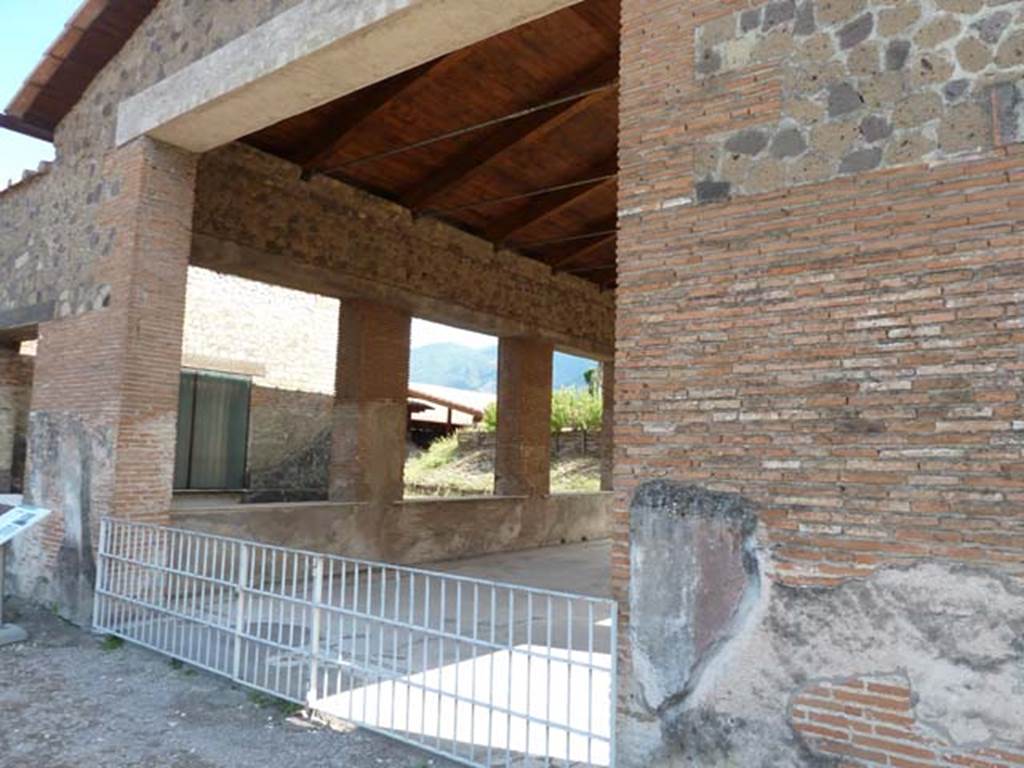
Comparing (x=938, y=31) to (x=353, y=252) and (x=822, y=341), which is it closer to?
(x=822, y=341)

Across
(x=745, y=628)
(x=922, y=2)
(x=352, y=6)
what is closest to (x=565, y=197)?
(x=352, y=6)

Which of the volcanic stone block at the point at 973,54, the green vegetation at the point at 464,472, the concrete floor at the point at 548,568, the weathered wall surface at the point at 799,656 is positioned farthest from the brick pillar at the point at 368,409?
the green vegetation at the point at 464,472

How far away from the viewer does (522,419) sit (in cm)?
1325

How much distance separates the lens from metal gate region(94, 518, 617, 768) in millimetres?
4117

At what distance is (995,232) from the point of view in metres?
3.08

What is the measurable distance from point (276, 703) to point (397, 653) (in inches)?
49.8

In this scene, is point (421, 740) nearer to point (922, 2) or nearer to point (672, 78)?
point (672, 78)

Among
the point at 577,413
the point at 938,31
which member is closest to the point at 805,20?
the point at 938,31

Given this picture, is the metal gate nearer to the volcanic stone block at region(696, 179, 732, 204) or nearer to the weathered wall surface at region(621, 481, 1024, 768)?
the weathered wall surface at region(621, 481, 1024, 768)

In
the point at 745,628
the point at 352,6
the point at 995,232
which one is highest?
the point at 352,6

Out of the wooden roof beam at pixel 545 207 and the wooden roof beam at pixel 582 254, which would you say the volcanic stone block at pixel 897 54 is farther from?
the wooden roof beam at pixel 582 254

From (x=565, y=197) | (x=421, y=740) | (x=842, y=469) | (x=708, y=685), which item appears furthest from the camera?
(x=565, y=197)

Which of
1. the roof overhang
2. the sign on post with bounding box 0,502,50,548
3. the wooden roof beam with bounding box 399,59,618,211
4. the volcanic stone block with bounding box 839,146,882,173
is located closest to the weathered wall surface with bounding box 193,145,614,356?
the wooden roof beam with bounding box 399,59,618,211

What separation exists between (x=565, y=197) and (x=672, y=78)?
25.4 ft
